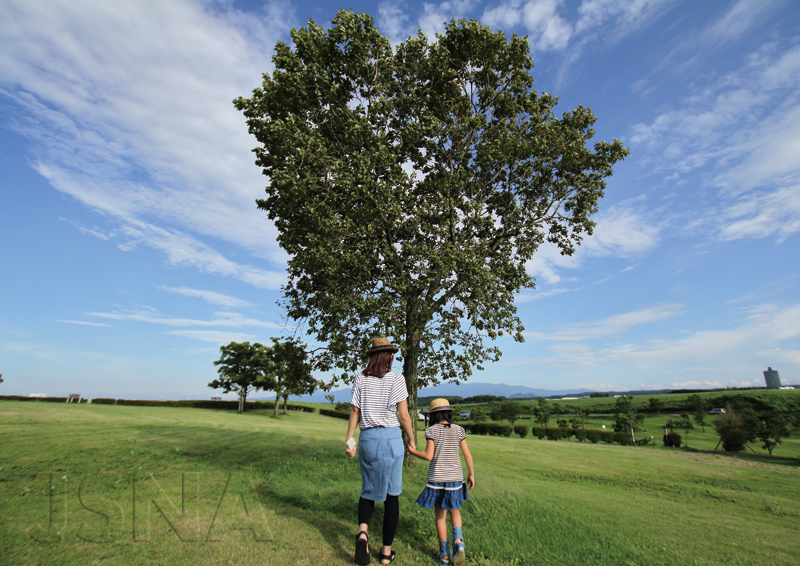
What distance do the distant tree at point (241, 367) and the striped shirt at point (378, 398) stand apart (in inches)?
1991

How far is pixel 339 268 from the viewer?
→ 12523 mm

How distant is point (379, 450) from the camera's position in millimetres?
5270

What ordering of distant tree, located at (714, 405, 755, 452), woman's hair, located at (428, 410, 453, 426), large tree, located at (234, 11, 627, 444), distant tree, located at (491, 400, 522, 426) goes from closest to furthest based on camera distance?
1. woman's hair, located at (428, 410, 453, 426)
2. large tree, located at (234, 11, 627, 444)
3. distant tree, located at (714, 405, 755, 452)
4. distant tree, located at (491, 400, 522, 426)

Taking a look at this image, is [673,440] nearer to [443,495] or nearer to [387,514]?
[443,495]

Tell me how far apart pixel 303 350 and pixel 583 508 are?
426 inches

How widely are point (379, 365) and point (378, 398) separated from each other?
1.71 feet

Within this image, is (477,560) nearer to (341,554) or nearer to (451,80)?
(341,554)

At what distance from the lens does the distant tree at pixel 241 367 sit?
5281 centimetres

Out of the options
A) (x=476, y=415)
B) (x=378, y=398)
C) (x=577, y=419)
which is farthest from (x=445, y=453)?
(x=577, y=419)

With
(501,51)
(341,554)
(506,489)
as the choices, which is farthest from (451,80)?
(341,554)

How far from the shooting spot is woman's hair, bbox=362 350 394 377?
5727 mm

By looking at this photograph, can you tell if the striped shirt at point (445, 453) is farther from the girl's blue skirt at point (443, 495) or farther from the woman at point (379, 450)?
the woman at point (379, 450)

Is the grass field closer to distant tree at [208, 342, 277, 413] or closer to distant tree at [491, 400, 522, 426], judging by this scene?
distant tree at [208, 342, 277, 413]

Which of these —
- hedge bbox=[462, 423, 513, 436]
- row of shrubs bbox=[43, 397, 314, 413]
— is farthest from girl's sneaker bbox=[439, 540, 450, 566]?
row of shrubs bbox=[43, 397, 314, 413]
